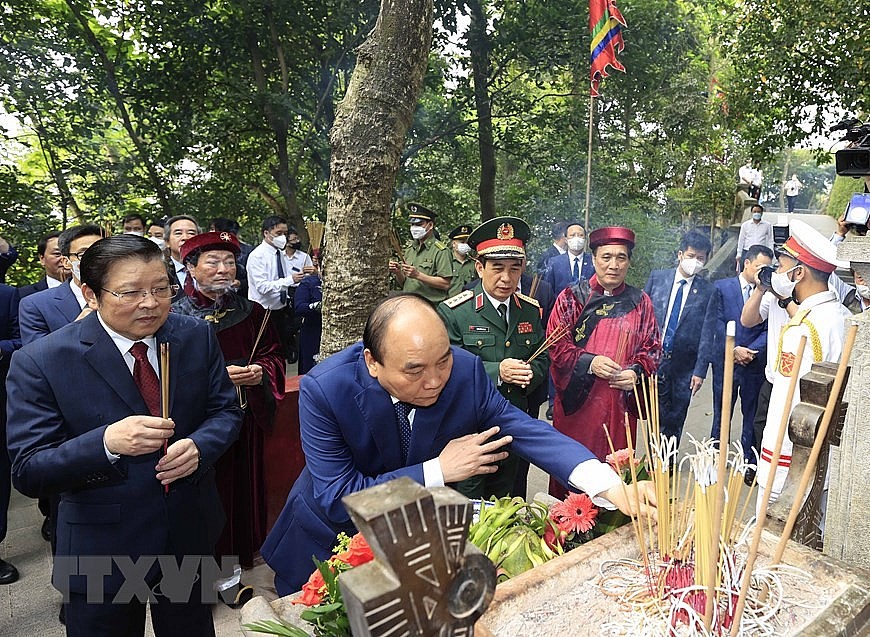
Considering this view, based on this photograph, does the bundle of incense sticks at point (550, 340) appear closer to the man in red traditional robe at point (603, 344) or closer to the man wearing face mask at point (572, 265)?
the man in red traditional robe at point (603, 344)

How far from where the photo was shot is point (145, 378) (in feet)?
6.88

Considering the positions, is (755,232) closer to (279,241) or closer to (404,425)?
(279,241)

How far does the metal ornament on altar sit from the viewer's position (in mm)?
687

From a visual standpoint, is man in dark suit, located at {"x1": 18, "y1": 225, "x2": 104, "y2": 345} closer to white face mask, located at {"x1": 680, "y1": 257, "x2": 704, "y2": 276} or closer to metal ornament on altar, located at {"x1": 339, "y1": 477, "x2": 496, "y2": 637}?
metal ornament on altar, located at {"x1": 339, "y1": 477, "x2": 496, "y2": 637}

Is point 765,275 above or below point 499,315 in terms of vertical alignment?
above

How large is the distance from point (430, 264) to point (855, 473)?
5.04 meters

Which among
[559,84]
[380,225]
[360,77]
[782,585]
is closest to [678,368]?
[380,225]

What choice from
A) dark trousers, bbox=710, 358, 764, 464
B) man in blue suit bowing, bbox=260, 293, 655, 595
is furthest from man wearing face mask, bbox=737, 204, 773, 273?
man in blue suit bowing, bbox=260, 293, 655, 595

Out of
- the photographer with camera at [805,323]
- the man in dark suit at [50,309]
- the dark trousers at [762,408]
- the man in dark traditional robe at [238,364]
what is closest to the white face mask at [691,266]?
the dark trousers at [762,408]

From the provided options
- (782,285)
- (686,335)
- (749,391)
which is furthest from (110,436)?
(749,391)

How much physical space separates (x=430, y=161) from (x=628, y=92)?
375 cm

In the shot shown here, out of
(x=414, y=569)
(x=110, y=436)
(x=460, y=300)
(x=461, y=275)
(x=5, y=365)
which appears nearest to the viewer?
(x=414, y=569)

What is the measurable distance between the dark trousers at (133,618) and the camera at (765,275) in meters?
4.05

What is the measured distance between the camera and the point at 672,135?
1108cm
